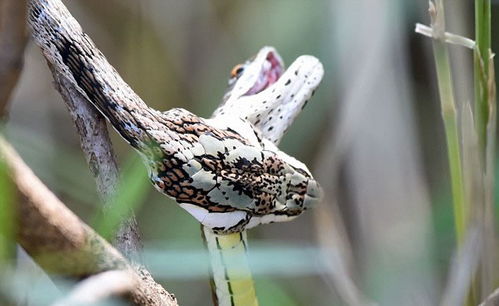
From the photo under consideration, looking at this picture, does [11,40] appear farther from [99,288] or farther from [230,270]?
[230,270]

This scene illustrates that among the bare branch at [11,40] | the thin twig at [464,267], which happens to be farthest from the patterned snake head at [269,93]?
the bare branch at [11,40]

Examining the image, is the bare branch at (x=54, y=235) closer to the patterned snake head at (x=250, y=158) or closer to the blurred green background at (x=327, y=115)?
the patterned snake head at (x=250, y=158)

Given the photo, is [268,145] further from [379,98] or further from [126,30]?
[126,30]

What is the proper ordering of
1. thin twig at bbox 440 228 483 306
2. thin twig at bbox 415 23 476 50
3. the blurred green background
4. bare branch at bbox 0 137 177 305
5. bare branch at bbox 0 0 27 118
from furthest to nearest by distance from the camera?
the blurred green background, thin twig at bbox 415 23 476 50, thin twig at bbox 440 228 483 306, bare branch at bbox 0 137 177 305, bare branch at bbox 0 0 27 118

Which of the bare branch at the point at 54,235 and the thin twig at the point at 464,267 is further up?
the bare branch at the point at 54,235

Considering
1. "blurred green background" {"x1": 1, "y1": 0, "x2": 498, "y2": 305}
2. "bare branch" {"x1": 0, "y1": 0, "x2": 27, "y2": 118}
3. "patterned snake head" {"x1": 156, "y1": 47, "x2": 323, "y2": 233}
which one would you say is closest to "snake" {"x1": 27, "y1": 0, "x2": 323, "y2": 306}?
"patterned snake head" {"x1": 156, "y1": 47, "x2": 323, "y2": 233}

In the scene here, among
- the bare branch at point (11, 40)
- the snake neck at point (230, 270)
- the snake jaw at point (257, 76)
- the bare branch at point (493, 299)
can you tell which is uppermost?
the snake jaw at point (257, 76)

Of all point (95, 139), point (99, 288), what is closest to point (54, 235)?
point (99, 288)

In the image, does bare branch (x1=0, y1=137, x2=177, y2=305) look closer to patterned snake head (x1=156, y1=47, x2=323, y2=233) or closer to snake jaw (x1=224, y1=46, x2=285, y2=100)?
patterned snake head (x1=156, y1=47, x2=323, y2=233)
